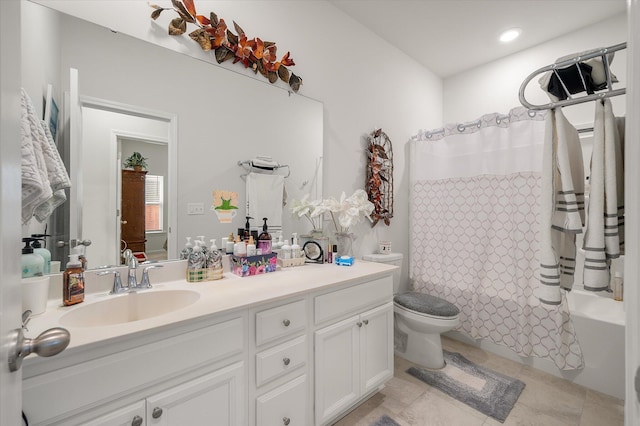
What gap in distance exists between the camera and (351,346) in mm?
1531

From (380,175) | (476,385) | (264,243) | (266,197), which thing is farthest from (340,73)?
(476,385)

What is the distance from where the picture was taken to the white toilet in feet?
6.61

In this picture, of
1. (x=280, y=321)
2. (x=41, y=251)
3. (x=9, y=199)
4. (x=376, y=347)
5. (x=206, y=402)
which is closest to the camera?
(x=9, y=199)

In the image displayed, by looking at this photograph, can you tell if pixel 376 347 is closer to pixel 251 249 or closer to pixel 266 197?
pixel 251 249

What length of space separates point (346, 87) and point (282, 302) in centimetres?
176

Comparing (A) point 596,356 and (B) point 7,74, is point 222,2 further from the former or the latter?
(A) point 596,356

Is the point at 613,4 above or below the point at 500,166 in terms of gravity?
above

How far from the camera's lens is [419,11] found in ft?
7.05

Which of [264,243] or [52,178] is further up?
[52,178]

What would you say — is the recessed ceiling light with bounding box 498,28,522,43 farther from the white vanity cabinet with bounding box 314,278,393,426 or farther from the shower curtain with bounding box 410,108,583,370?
the white vanity cabinet with bounding box 314,278,393,426

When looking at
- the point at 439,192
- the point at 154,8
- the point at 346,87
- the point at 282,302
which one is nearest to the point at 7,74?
the point at 282,302

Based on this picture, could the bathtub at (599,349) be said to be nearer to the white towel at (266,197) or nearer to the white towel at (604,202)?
the white towel at (604,202)

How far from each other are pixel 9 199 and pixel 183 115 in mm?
1123

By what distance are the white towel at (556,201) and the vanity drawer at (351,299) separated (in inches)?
31.9
